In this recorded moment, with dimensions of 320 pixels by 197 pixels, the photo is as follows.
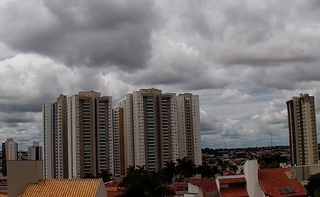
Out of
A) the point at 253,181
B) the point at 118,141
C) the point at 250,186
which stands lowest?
the point at 250,186

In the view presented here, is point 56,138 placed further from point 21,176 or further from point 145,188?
point 21,176

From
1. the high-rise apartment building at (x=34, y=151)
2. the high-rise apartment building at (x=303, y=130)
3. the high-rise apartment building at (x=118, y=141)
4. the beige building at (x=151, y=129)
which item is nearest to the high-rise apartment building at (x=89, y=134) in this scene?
the high-rise apartment building at (x=118, y=141)

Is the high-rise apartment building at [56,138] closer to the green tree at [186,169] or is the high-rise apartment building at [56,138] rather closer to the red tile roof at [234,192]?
the green tree at [186,169]

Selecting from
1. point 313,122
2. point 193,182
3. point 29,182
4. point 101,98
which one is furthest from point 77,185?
point 313,122

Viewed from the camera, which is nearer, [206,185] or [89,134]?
[206,185]

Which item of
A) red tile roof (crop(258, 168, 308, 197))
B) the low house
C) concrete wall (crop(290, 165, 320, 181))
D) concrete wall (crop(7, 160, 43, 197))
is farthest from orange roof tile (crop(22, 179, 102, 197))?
concrete wall (crop(290, 165, 320, 181))

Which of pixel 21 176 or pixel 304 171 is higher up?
pixel 21 176

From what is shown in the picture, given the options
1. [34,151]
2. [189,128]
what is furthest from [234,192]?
[34,151]

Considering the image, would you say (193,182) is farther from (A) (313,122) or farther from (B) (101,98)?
(A) (313,122)
